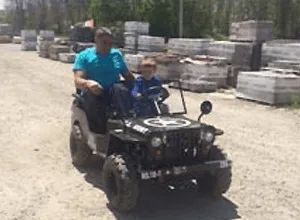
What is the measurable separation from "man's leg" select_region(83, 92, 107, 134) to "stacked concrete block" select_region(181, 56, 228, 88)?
8434mm

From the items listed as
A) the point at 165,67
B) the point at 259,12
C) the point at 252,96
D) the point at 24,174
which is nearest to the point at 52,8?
the point at 259,12

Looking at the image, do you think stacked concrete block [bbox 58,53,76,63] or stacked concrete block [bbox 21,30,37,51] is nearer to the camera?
stacked concrete block [bbox 58,53,76,63]

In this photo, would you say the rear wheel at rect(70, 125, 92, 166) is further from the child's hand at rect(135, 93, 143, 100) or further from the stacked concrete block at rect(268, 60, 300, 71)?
the stacked concrete block at rect(268, 60, 300, 71)

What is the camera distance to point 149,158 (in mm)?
4965

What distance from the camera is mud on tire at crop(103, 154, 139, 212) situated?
4.91 metres

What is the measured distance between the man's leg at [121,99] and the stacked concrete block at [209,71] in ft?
28.1

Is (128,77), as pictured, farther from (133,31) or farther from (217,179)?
(133,31)

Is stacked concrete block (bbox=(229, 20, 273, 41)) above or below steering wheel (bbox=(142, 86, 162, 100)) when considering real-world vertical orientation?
above

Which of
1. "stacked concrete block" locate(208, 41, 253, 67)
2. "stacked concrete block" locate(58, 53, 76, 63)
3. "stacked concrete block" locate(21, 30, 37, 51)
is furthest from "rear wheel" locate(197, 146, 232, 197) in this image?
"stacked concrete block" locate(21, 30, 37, 51)

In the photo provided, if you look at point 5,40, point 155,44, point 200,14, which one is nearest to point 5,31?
point 5,40

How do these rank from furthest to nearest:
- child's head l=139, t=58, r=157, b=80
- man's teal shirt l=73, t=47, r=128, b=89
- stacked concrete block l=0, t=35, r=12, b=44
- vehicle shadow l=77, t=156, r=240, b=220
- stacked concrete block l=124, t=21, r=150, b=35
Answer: stacked concrete block l=0, t=35, r=12, b=44 → stacked concrete block l=124, t=21, r=150, b=35 → man's teal shirt l=73, t=47, r=128, b=89 → child's head l=139, t=58, r=157, b=80 → vehicle shadow l=77, t=156, r=240, b=220

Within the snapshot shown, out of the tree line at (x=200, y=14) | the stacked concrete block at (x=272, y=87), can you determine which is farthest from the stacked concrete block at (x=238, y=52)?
the tree line at (x=200, y=14)

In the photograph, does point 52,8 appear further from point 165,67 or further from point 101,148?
point 101,148

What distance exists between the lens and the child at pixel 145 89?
227 inches
